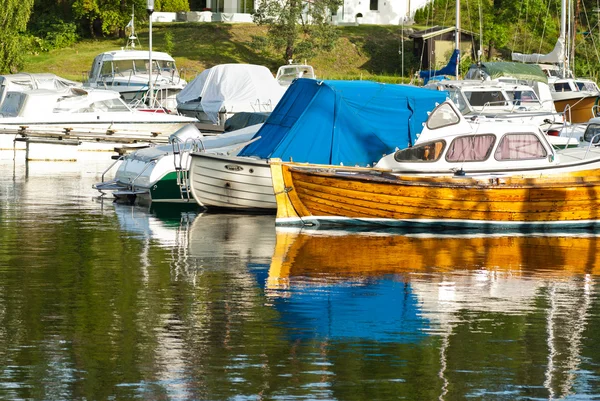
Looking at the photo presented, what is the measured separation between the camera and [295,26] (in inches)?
2933

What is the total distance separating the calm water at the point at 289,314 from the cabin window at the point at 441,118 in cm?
241

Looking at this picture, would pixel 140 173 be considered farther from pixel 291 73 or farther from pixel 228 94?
pixel 291 73

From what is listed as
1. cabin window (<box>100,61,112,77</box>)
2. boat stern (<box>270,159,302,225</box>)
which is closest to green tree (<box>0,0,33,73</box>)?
cabin window (<box>100,61,112,77</box>)

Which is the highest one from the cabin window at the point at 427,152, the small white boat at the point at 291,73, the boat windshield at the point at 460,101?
the small white boat at the point at 291,73

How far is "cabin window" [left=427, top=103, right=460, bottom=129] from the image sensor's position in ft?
77.6

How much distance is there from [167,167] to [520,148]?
8.27m

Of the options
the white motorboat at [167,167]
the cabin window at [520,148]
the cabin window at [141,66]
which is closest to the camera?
the cabin window at [520,148]

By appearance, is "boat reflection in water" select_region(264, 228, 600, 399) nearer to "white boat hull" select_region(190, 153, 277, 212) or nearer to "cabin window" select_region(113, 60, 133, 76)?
"white boat hull" select_region(190, 153, 277, 212)

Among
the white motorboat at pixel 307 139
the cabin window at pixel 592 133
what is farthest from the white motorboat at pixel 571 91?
the white motorboat at pixel 307 139

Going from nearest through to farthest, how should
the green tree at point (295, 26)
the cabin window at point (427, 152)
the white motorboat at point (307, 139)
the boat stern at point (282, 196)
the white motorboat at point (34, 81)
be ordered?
Answer: the boat stern at point (282, 196) < the cabin window at point (427, 152) < the white motorboat at point (307, 139) < the white motorboat at point (34, 81) < the green tree at point (295, 26)

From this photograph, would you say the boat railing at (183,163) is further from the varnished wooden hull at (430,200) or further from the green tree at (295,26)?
the green tree at (295,26)

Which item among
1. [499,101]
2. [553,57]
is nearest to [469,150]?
[499,101]

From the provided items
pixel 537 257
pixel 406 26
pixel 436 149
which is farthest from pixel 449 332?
pixel 406 26

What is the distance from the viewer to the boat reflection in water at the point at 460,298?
13.0 metres
